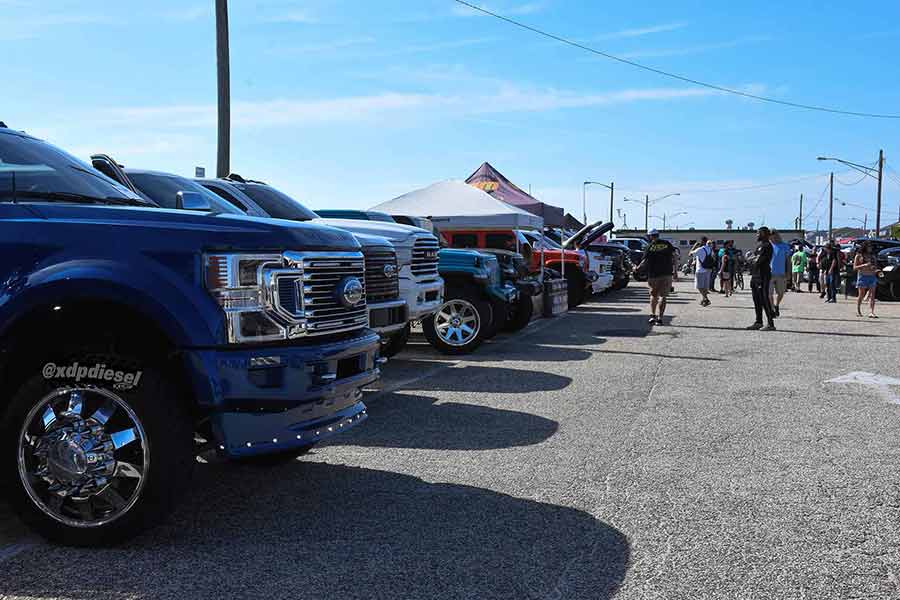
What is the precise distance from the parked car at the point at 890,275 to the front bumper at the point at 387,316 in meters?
21.4

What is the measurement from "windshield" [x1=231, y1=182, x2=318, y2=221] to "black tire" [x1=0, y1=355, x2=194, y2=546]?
6218 mm

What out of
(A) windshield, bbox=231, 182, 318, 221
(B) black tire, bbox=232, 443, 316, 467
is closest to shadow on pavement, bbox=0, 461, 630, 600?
(B) black tire, bbox=232, 443, 316, 467

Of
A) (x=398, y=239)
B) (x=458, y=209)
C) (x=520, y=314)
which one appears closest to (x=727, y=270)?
(x=458, y=209)

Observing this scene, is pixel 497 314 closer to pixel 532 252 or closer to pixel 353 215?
pixel 353 215

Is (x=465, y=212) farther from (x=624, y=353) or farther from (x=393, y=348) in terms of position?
(x=393, y=348)

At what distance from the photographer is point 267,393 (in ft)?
13.4

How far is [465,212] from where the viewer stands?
1955cm

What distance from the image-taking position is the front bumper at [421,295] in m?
10.0

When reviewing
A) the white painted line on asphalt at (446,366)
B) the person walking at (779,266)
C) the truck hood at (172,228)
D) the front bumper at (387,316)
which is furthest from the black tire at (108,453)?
the person walking at (779,266)

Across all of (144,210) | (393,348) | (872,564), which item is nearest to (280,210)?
(393,348)

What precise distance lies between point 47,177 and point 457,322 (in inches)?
304

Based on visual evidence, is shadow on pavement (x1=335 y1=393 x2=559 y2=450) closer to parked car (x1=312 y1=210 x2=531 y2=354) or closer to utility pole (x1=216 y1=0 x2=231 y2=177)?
parked car (x1=312 y1=210 x2=531 y2=354)

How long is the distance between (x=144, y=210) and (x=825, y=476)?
4400mm

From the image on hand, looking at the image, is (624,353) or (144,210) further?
(624,353)
